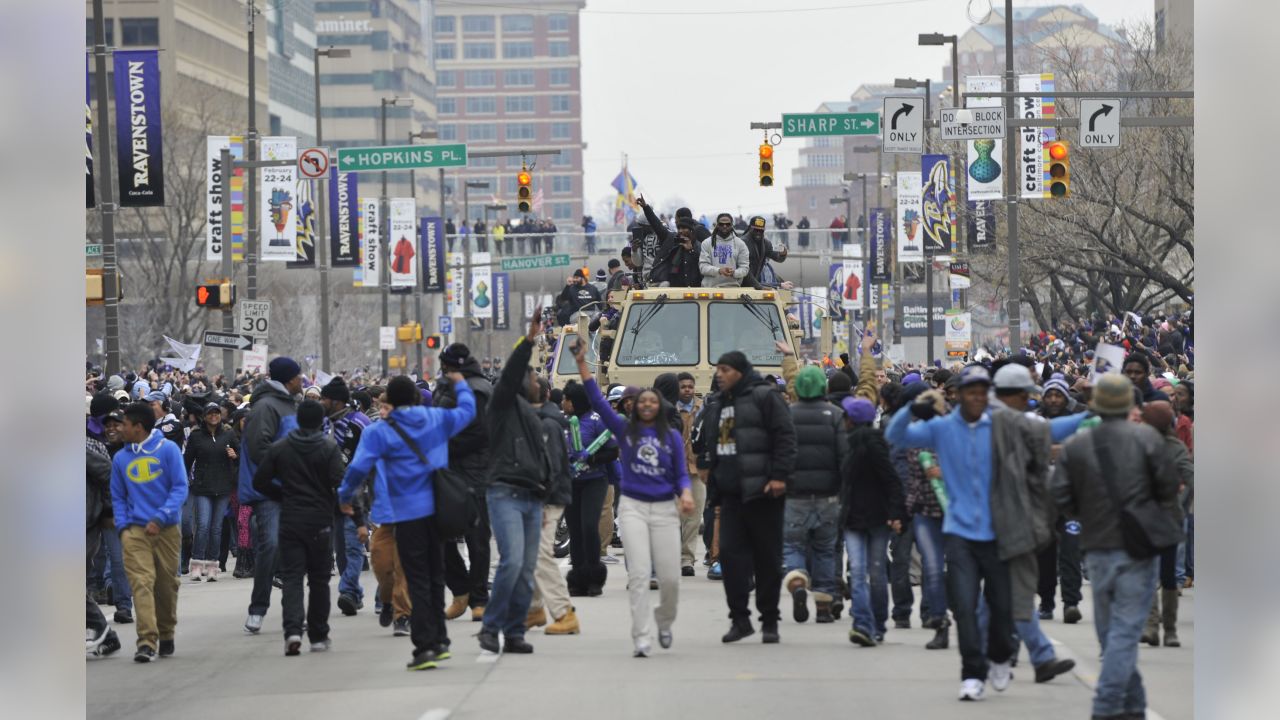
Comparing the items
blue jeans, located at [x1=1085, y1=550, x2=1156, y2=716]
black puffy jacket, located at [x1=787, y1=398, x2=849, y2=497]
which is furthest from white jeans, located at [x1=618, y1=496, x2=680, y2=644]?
blue jeans, located at [x1=1085, y1=550, x2=1156, y2=716]

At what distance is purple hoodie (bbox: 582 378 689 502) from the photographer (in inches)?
558

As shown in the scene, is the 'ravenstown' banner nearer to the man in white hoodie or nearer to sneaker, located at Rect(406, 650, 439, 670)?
the man in white hoodie

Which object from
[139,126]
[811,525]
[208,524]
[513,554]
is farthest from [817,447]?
[139,126]

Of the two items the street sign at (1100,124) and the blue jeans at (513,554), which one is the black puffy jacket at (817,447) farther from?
the street sign at (1100,124)

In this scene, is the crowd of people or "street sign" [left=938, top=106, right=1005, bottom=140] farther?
"street sign" [left=938, top=106, right=1005, bottom=140]

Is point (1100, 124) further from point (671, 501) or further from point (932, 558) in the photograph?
point (932, 558)

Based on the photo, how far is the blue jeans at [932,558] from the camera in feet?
44.1

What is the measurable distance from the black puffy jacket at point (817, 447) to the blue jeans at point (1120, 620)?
4.20 meters

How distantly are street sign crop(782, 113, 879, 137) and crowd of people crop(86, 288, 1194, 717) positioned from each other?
17395 mm

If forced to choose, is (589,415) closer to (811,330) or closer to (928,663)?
(928,663)

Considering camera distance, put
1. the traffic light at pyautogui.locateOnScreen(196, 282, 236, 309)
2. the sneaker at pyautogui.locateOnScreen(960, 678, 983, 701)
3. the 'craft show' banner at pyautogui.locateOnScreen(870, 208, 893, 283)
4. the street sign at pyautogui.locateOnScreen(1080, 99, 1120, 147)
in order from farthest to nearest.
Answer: the 'craft show' banner at pyautogui.locateOnScreen(870, 208, 893, 283) → the traffic light at pyautogui.locateOnScreen(196, 282, 236, 309) → the street sign at pyautogui.locateOnScreen(1080, 99, 1120, 147) → the sneaker at pyautogui.locateOnScreen(960, 678, 983, 701)

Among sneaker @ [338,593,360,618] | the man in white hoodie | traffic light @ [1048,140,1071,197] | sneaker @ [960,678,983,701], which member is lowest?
sneaker @ [338,593,360,618]

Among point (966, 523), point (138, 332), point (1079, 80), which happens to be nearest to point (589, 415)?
point (966, 523)
